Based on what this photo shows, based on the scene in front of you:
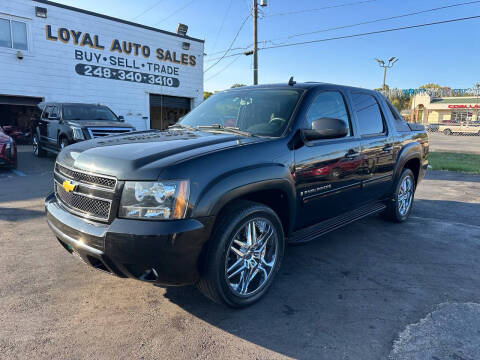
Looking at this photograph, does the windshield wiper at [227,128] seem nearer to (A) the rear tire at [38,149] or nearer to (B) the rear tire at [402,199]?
(B) the rear tire at [402,199]

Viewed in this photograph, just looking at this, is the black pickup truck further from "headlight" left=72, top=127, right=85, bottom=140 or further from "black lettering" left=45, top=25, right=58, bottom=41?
"black lettering" left=45, top=25, right=58, bottom=41

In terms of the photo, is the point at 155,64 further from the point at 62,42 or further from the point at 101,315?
the point at 101,315

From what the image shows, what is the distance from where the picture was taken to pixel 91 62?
17453 mm

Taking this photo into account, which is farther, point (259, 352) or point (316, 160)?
point (316, 160)

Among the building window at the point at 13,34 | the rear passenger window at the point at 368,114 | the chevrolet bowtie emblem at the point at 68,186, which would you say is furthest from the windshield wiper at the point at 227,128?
the building window at the point at 13,34

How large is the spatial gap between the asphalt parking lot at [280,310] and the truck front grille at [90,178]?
41.9 inches

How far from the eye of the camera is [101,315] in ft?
8.82

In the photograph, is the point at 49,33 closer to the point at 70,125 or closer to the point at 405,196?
the point at 70,125

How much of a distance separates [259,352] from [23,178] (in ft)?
26.2

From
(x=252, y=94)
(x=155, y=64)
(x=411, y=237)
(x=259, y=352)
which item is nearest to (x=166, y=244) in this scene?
(x=259, y=352)

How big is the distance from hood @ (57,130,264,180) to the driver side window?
28.9 inches

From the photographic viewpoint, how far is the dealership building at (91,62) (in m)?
15.3

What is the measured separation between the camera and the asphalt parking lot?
2322 mm

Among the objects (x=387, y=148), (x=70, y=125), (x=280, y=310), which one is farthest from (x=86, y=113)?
(x=280, y=310)
